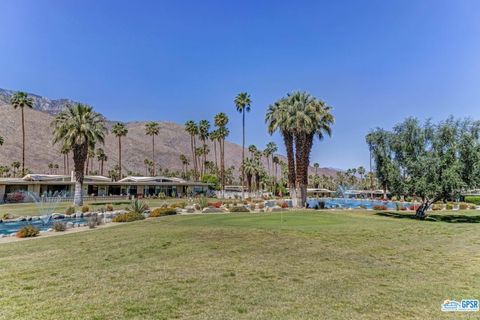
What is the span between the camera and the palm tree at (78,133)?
38.2m

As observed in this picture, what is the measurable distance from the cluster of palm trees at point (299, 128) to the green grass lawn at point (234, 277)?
21.1 metres

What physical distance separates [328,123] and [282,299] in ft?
109

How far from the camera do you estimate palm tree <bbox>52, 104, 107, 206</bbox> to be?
3819 cm

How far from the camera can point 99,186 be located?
5969cm

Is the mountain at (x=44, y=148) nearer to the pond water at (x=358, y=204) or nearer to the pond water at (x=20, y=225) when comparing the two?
the pond water at (x=358, y=204)

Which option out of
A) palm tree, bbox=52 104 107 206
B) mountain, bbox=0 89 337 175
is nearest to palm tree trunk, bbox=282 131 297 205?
palm tree, bbox=52 104 107 206

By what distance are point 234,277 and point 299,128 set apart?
27595 millimetres

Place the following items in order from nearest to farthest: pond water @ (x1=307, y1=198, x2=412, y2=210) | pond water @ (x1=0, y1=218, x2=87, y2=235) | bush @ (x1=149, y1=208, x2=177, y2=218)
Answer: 1. pond water @ (x1=0, y1=218, x2=87, y2=235)
2. bush @ (x1=149, y1=208, x2=177, y2=218)
3. pond water @ (x1=307, y1=198, x2=412, y2=210)

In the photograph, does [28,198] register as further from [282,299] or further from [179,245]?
[282,299]

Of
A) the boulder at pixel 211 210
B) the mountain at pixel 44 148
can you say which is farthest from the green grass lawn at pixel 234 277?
the mountain at pixel 44 148

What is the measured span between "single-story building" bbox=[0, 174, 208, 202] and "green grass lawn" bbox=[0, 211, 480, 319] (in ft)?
121

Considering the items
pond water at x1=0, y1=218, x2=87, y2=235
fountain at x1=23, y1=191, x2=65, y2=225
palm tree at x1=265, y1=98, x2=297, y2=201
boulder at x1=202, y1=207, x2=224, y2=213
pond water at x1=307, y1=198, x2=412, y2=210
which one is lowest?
pond water at x1=307, y1=198, x2=412, y2=210

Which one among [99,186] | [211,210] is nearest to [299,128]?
[211,210]

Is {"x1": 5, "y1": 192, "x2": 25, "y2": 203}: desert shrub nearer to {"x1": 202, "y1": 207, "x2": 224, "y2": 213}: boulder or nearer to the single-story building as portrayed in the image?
the single-story building
